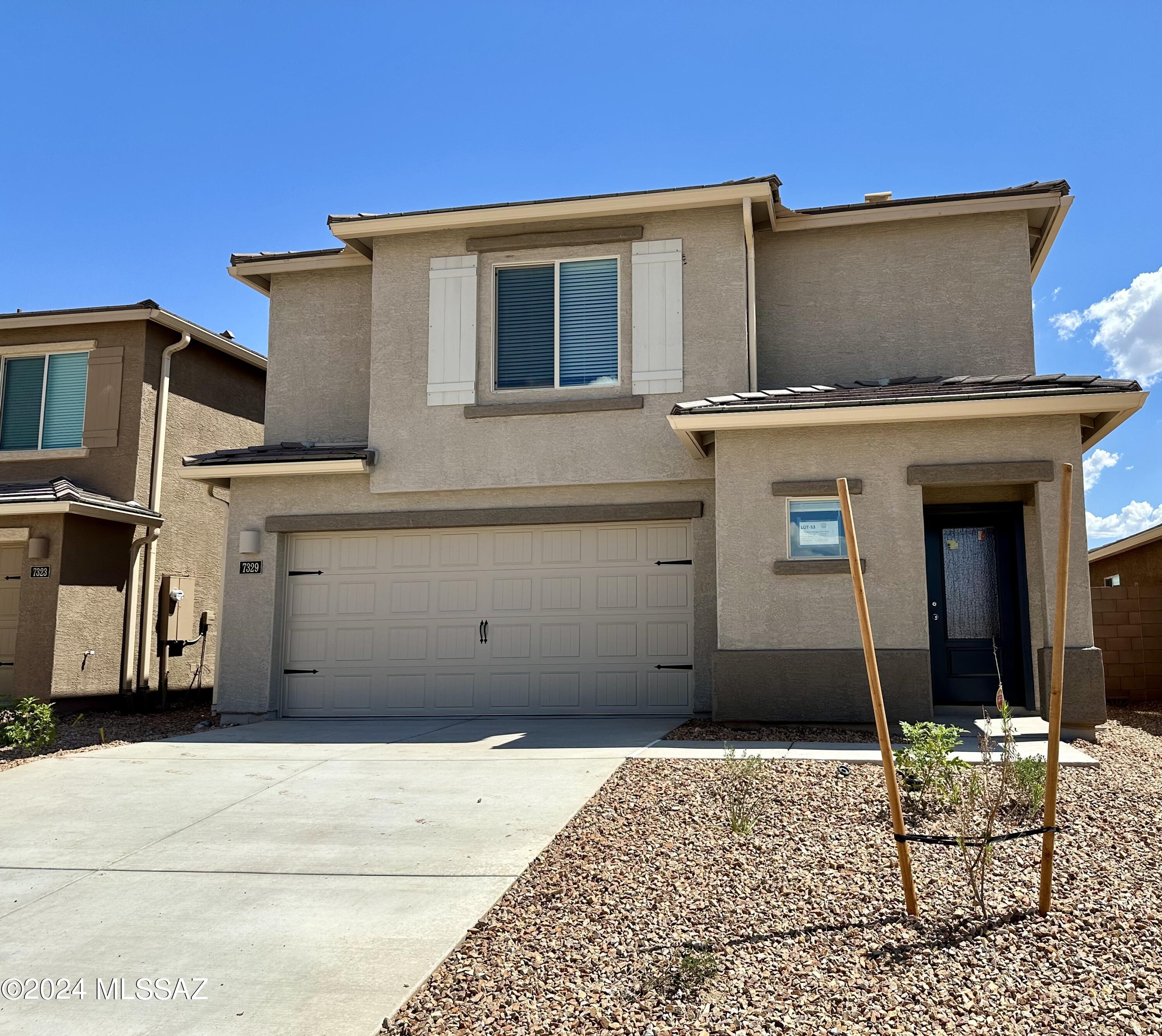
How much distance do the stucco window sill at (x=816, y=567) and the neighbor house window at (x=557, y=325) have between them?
3.15 metres

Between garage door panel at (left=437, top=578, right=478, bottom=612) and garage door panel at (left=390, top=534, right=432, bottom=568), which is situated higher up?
garage door panel at (left=390, top=534, right=432, bottom=568)

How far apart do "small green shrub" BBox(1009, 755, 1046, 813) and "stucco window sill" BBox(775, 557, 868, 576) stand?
3483mm

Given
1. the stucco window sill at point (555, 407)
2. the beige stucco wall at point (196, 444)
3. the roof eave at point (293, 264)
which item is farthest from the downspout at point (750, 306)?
the beige stucco wall at point (196, 444)

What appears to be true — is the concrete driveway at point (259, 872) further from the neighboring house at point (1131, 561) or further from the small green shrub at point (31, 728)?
the neighboring house at point (1131, 561)

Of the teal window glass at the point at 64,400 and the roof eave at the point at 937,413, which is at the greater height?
the teal window glass at the point at 64,400

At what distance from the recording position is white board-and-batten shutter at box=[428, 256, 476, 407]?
38.1ft

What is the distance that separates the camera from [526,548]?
38.2 feet

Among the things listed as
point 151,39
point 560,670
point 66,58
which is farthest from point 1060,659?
point 66,58

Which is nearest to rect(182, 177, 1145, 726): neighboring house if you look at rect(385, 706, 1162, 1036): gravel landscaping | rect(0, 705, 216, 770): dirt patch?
rect(0, 705, 216, 770): dirt patch

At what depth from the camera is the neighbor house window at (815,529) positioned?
9523 millimetres

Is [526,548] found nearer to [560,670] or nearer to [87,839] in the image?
[560,670]

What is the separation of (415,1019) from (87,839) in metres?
3.46

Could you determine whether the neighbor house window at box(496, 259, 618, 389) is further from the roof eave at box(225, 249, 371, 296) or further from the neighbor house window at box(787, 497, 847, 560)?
the neighbor house window at box(787, 497, 847, 560)

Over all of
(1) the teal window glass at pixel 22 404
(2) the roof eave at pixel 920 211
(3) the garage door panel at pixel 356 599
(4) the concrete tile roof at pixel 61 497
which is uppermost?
(2) the roof eave at pixel 920 211
